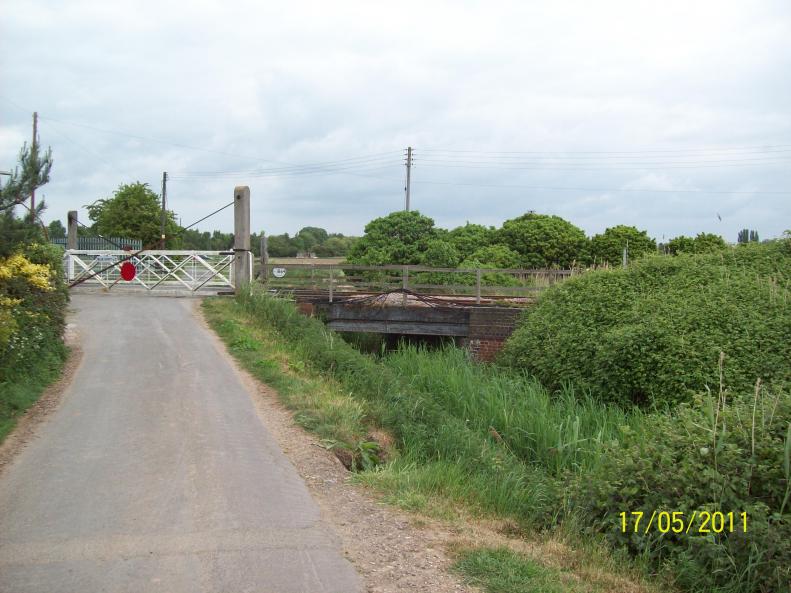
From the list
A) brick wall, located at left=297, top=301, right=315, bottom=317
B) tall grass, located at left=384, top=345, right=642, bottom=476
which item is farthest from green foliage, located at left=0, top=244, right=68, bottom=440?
brick wall, located at left=297, top=301, right=315, bottom=317

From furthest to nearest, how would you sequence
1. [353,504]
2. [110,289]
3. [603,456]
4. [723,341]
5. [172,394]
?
[110,289], [723,341], [172,394], [603,456], [353,504]

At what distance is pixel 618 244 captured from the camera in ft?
107

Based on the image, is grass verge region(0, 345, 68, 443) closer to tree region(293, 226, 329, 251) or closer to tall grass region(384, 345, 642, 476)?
tall grass region(384, 345, 642, 476)

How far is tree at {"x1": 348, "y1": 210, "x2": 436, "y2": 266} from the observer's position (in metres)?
29.4

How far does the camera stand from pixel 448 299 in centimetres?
2044

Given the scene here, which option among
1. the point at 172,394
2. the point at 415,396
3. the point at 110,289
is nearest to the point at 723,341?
the point at 415,396

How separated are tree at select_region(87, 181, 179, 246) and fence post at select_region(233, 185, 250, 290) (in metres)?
23.0

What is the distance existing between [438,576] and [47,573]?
262 cm

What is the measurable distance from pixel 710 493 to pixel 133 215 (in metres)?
38.2

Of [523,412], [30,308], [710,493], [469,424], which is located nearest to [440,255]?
[469,424]

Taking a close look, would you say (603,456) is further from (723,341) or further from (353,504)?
(723,341)

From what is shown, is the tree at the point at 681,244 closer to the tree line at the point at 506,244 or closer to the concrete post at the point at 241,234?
the tree line at the point at 506,244

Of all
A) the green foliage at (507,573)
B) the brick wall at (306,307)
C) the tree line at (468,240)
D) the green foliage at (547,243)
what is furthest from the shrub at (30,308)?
the green foliage at (547,243)

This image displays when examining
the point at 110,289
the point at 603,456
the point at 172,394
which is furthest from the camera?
the point at 110,289
